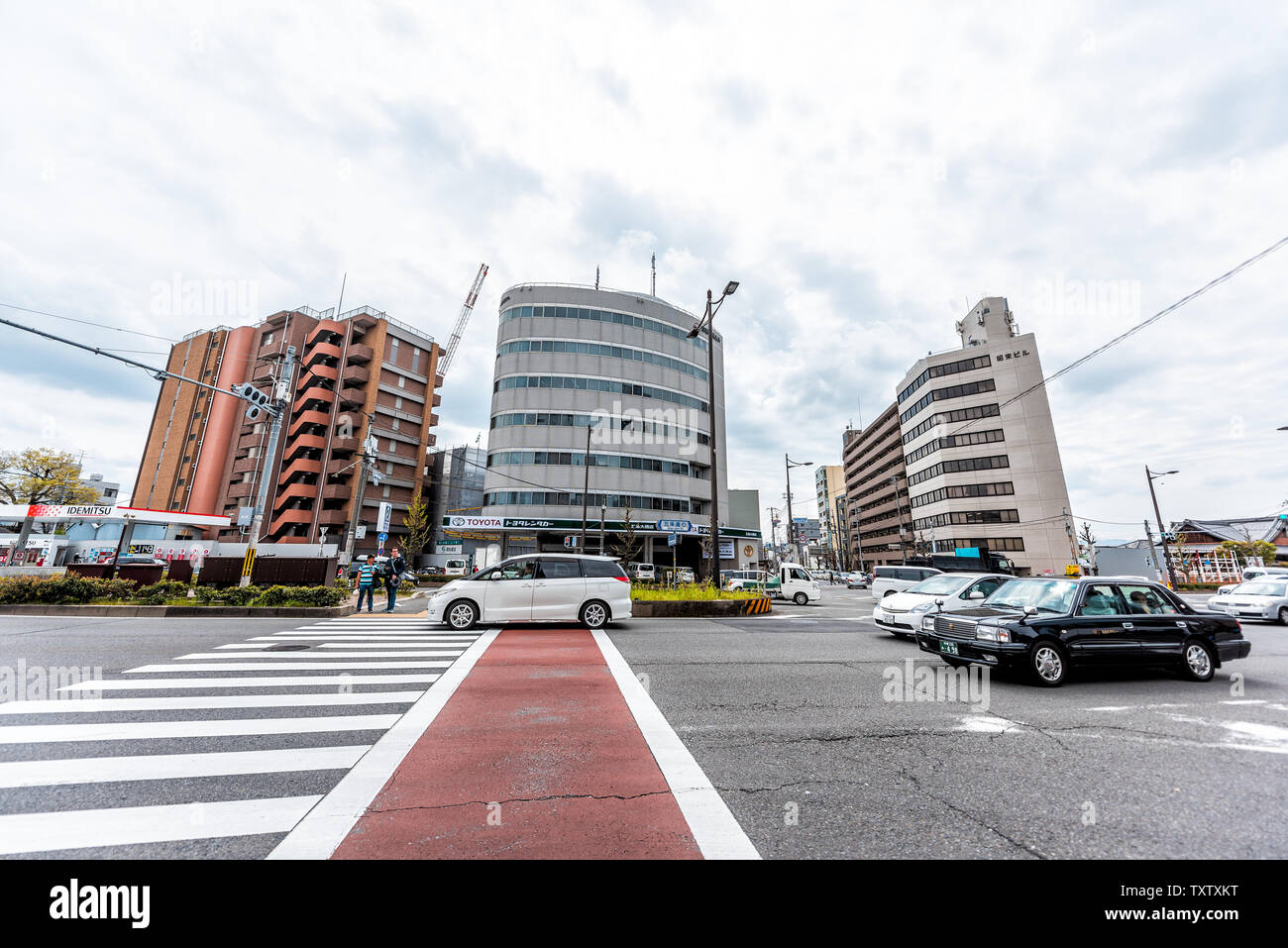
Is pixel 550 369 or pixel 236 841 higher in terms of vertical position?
pixel 550 369

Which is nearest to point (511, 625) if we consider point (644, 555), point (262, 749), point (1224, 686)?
point (262, 749)

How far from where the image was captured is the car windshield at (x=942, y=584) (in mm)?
11562

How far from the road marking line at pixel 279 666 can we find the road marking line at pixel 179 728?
244 cm

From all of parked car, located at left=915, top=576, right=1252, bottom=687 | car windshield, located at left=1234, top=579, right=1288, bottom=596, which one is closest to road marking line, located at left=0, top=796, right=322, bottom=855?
parked car, located at left=915, top=576, right=1252, bottom=687

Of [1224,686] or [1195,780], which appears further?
[1224,686]

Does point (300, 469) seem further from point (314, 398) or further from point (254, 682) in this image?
point (254, 682)

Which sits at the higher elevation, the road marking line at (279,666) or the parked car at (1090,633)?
the parked car at (1090,633)

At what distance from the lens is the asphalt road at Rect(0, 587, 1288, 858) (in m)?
2.76

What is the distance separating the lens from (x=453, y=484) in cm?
6294


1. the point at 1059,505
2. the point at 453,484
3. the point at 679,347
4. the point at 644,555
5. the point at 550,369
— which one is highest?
the point at 679,347

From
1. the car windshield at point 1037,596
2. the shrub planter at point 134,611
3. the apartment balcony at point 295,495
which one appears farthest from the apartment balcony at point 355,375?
the car windshield at point 1037,596

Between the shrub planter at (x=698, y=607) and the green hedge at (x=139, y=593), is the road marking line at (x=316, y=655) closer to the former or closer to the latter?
the shrub planter at (x=698, y=607)
